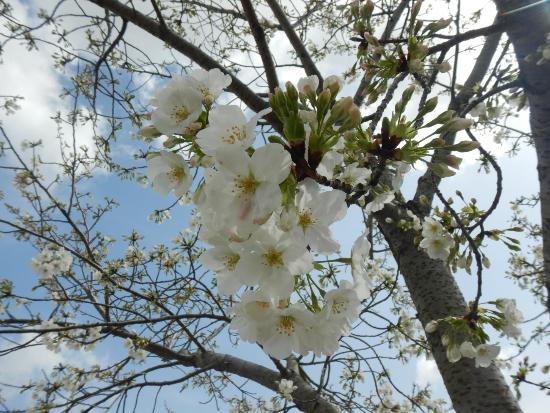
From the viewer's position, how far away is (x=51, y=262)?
12.9 ft

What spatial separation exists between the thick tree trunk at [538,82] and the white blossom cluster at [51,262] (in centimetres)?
401

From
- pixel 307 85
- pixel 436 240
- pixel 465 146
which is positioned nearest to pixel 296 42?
pixel 436 240

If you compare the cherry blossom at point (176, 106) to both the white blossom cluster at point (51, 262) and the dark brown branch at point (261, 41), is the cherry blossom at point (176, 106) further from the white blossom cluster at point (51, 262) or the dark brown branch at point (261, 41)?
the white blossom cluster at point (51, 262)

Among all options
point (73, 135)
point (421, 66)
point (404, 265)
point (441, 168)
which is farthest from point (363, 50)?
point (73, 135)

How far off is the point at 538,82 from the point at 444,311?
136cm

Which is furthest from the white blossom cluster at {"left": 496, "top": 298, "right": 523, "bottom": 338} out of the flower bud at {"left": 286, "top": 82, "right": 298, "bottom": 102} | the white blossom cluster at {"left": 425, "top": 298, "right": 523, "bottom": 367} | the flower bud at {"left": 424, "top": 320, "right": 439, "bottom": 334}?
the flower bud at {"left": 286, "top": 82, "right": 298, "bottom": 102}

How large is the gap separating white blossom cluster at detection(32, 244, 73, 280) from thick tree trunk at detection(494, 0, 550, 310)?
4.01 meters

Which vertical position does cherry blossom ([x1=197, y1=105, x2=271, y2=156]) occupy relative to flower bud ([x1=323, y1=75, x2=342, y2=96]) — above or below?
below

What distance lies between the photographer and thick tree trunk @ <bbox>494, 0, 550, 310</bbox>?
2055 millimetres

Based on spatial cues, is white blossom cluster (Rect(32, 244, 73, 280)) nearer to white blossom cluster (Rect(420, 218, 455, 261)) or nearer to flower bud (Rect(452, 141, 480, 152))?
white blossom cluster (Rect(420, 218, 455, 261))

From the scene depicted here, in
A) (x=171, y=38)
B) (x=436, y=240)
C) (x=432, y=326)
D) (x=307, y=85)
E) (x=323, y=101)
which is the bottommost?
(x=432, y=326)

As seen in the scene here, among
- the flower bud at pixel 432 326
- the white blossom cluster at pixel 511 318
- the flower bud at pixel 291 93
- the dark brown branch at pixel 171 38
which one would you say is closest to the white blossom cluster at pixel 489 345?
the white blossom cluster at pixel 511 318

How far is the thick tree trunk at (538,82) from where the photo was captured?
2.05 metres

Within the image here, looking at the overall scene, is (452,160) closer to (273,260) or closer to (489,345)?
(273,260)
